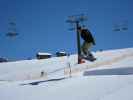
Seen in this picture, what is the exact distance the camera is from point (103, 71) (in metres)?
8.70

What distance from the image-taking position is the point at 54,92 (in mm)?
5887

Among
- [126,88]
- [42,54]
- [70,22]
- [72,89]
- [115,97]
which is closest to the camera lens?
[115,97]

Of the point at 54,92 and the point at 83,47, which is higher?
the point at 83,47

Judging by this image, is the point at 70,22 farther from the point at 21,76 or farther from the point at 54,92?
the point at 54,92

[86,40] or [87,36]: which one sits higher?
[87,36]

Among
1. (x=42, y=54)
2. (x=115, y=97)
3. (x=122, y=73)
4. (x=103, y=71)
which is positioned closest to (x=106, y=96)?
(x=115, y=97)

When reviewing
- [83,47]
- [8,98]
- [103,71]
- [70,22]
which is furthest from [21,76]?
[70,22]

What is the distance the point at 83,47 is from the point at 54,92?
→ 22.2 feet

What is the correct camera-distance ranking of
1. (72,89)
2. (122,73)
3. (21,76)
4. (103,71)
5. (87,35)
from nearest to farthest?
(72,89)
(122,73)
(103,71)
(87,35)
(21,76)

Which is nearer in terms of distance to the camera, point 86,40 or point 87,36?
point 87,36

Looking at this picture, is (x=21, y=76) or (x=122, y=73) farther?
(x=21, y=76)

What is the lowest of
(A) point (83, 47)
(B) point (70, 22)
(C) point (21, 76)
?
(C) point (21, 76)

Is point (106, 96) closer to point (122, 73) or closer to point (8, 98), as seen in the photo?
point (8, 98)

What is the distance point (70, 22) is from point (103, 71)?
18144mm
